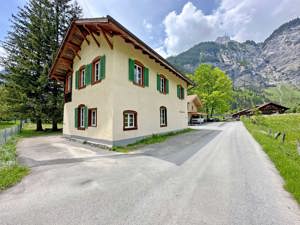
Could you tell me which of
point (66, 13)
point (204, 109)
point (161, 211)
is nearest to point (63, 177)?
point (161, 211)

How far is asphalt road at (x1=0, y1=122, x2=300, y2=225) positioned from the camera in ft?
9.12

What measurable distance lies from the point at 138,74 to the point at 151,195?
A: 28.3 feet

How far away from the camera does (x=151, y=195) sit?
11.6 ft

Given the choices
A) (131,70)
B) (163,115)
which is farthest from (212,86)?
(131,70)

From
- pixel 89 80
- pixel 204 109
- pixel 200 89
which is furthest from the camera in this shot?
pixel 204 109

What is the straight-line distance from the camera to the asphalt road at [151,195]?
278cm

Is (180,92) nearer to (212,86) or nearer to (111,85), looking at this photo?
(111,85)

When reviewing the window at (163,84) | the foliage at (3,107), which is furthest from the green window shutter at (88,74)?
the foliage at (3,107)

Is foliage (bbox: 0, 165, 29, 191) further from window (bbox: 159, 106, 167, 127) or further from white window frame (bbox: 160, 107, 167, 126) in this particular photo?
white window frame (bbox: 160, 107, 167, 126)

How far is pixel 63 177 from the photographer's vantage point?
470cm

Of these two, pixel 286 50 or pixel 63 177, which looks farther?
pixel 286 50

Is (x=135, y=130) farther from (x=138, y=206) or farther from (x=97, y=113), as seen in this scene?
(x=138, y=206)

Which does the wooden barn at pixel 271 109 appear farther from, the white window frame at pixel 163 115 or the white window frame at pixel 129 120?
the white window frame at pixel 129 120

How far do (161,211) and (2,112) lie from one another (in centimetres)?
2032
